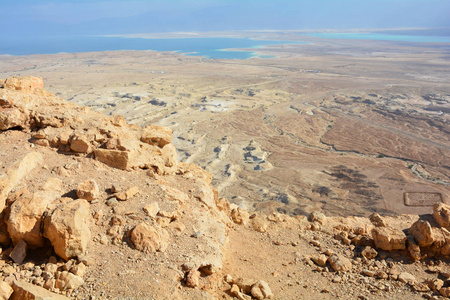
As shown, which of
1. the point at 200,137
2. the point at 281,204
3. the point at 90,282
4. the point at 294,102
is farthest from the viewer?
the point at 294,102

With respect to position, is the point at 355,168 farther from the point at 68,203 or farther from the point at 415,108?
the point at 415,108

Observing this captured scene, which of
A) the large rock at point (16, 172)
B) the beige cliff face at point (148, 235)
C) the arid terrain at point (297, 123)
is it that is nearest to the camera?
the beige cliff face at point (148, 235)

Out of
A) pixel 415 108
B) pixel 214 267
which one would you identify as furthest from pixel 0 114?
pixel 415 108

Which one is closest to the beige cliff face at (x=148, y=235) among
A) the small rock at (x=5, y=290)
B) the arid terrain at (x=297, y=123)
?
the small rock at (x=5, y=290)

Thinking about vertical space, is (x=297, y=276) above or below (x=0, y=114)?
below

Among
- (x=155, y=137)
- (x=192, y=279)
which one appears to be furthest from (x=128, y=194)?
(x=155, y=137)

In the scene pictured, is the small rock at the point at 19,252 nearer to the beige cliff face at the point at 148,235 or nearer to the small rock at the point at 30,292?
the beige cliff face at the point at 148,235
